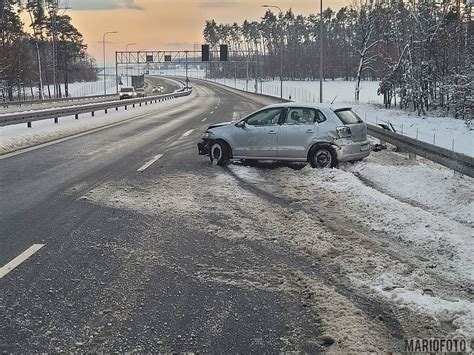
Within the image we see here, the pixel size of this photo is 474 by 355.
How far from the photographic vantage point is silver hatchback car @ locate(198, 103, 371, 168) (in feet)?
37.0

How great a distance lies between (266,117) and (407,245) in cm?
666

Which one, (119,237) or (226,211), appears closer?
(119,237)

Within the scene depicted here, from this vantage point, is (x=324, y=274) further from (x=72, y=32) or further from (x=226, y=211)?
(x=72, y=32)

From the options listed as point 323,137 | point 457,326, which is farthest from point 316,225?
point 323,137

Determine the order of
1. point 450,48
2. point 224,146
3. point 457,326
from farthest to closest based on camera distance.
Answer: point 450,48
point 224,146
point 457,326

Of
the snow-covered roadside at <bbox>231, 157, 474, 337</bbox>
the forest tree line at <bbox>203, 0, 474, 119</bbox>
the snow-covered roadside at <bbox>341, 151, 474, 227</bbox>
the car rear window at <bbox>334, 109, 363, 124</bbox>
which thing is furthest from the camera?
the forest tree line at <bbox>203, 0, 474, 119</bbox>

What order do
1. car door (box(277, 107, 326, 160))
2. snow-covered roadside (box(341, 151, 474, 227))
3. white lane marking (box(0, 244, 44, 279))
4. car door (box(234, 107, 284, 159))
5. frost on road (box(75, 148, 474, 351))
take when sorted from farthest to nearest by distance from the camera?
1. car door (box(234, 107, 284, 159))
2. car door (box(277, 107, 326, 160))
3. snow-covered roadside (box(341, 151, 474, 227))
4. white lane marking (box(0, 244, 44, 279))
5. frost on road (box(75, 148, 474, 351))

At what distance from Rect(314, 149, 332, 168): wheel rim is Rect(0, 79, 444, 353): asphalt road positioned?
2.56 m

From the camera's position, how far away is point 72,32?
9756 centimetres

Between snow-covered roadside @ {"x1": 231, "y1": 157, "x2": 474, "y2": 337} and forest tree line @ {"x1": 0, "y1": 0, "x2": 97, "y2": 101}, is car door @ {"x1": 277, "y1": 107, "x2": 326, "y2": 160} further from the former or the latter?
forest tree line @ {"x1": 0, "y1": 0, "x2": 97, "y2": 101}

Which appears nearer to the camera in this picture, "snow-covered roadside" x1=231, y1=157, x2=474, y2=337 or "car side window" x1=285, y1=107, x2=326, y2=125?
"snow-covered roadside" x1=231, y1=157, x2=474, y2=337

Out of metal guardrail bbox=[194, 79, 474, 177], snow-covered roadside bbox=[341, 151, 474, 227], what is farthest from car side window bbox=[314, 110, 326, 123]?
metal guardrail bbox=[194, 79, 474, 177]

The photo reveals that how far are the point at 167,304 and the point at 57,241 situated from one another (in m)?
2.36

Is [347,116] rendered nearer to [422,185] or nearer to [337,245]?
[422,185]
